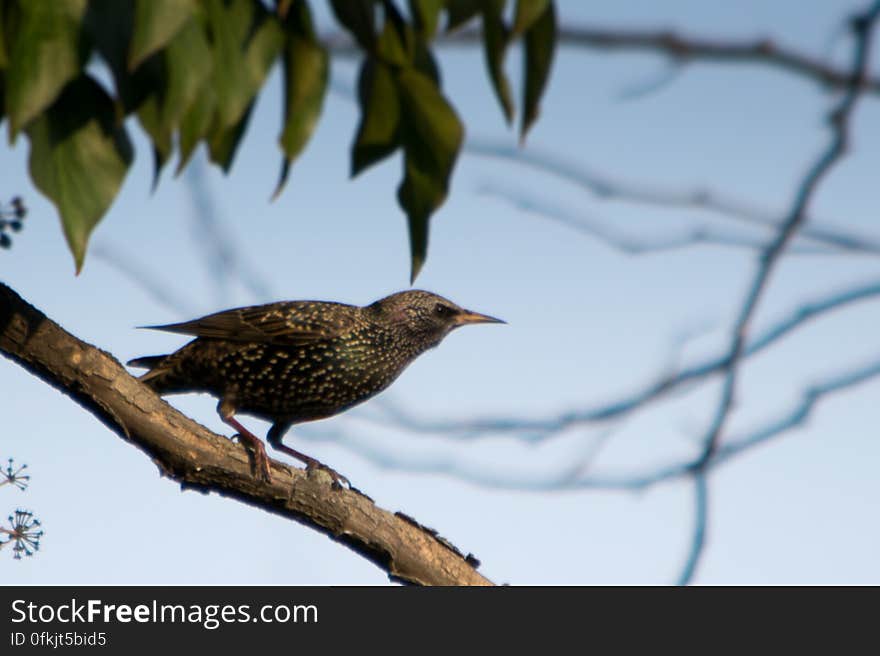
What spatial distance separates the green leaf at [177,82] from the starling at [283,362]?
3.69 m

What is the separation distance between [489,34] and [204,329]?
414 centimetres

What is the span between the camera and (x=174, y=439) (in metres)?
4.45

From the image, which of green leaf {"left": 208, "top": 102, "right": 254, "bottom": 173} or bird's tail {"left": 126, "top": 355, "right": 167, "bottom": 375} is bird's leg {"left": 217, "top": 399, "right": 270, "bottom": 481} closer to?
bird's tail {"left": 126, "top": 355, "right": 167, "bottom": 375}

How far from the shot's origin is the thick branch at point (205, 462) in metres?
4.20

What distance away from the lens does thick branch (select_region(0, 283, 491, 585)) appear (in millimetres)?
4203

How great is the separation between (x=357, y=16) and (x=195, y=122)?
1.28 ft

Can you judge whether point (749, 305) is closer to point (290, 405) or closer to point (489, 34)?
point (489, 34)

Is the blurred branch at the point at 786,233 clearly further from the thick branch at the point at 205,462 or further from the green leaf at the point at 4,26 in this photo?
the thick branch at the point at 205,462

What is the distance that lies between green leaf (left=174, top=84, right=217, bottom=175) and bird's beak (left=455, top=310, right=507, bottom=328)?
5099mm

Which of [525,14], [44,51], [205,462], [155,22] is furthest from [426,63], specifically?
[205,462]

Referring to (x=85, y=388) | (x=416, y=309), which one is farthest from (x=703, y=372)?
(x=416, y=309)

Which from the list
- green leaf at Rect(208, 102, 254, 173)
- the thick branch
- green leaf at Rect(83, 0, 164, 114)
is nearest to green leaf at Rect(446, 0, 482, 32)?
green leaf at Rect(208, 102, 254, 173)

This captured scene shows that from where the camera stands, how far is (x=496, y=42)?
231cm

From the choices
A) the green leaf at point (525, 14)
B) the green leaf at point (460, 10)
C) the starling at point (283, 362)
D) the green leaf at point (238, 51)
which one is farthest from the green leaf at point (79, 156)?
the starling at point (283, 362)
